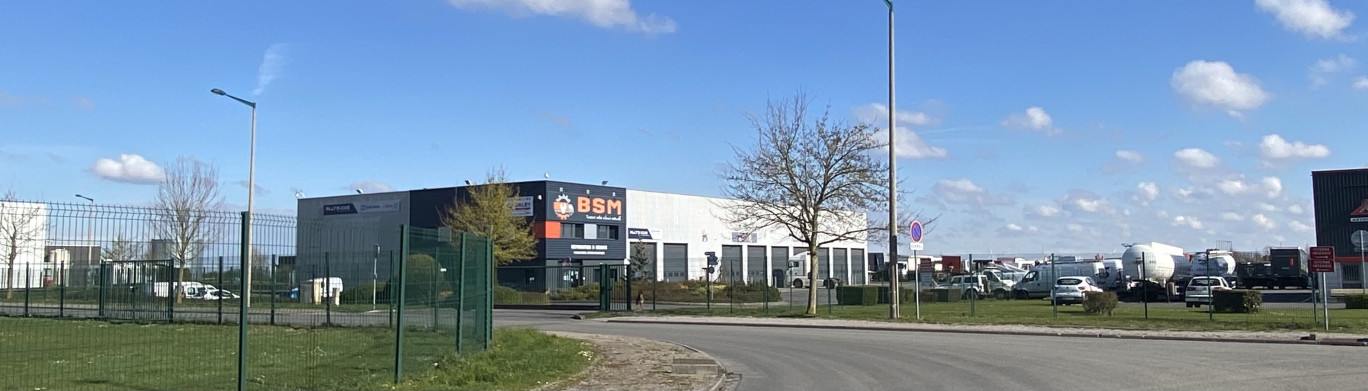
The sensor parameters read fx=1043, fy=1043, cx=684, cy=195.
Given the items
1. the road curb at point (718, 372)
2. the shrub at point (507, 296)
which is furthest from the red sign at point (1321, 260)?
the shrub at point (507, 296)

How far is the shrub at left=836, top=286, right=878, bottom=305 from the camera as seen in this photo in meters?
42.2

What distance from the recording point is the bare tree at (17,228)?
9766mm

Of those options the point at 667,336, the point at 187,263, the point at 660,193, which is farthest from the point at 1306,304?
the point at 660,193

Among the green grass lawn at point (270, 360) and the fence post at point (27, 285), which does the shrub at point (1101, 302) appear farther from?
the fence post at point (27, 285)

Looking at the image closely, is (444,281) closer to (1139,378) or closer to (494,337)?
(494,337)

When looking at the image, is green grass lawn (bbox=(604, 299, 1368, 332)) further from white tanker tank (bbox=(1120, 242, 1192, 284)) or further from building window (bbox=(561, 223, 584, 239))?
building window (bbox=(561, 223, 584, 239))

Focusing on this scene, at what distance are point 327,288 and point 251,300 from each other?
1313 mm

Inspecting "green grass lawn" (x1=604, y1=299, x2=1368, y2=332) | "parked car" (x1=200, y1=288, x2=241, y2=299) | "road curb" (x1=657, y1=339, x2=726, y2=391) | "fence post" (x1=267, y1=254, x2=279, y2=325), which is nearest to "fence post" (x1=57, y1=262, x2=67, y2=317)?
"parked car" (x1=200, y1=288, x2=241, y2=299)

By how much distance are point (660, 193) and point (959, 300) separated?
33958 millimetres

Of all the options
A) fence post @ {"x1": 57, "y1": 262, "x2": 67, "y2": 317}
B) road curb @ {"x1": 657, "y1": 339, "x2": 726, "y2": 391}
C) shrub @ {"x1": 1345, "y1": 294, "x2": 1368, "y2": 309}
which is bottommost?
road curb @ {"x1": 657, "y1": 339, "x2": 726, "y2": 391}

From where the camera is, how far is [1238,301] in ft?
97.8

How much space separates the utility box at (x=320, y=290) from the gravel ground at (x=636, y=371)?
11.8 feet

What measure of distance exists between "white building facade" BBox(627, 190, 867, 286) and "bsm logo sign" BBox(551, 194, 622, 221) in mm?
1766

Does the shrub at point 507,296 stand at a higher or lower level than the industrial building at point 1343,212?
lower
